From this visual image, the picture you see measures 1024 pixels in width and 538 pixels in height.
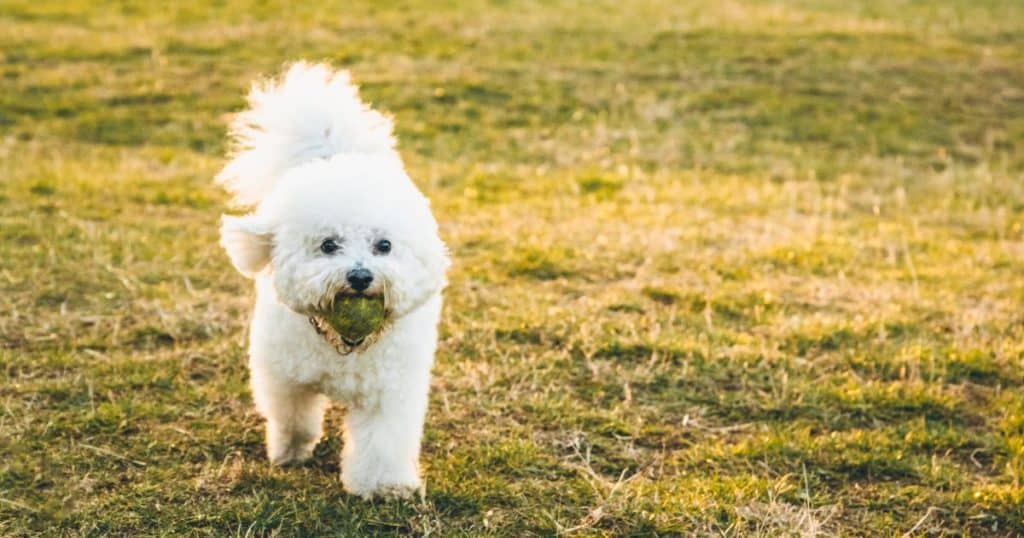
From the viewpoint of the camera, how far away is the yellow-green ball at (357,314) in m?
4.50

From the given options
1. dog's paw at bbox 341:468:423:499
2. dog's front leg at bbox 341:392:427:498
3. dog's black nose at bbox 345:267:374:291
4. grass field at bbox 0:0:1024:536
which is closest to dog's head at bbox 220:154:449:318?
dog's black nose at bbox 345:267:374:291

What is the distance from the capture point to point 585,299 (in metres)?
7.82

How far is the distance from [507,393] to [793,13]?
17.8m

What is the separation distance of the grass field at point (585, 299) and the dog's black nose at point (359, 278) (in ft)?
3.46

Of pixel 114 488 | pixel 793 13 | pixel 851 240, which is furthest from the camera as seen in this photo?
pixel 793 13

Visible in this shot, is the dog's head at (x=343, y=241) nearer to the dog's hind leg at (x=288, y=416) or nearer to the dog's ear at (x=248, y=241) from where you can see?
the dog's ear at (x=248, y=241)

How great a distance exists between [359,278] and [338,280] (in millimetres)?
85

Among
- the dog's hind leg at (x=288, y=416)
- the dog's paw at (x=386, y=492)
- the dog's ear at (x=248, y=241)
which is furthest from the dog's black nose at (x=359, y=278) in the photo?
the dog's paw at (x=386, y=492)

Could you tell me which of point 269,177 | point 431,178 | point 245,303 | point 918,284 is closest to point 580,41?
point 431,178

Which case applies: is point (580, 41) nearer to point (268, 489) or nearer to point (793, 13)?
point (793, 13)

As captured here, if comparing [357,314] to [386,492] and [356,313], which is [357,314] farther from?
[386,492]

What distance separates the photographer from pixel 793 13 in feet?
72.1

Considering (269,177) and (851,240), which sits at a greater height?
(269,177)

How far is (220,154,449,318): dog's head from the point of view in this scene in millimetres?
4500
